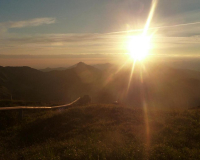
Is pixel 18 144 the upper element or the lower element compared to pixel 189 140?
lower

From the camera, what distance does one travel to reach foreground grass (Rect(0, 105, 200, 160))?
6309 mm

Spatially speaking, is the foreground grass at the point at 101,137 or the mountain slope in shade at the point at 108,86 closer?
the foreground grass at the point at 101,137

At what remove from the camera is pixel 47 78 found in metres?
109

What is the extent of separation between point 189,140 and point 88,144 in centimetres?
457

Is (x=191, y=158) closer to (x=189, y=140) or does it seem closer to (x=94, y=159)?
(x=189, y=140)

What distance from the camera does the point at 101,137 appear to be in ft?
27.4

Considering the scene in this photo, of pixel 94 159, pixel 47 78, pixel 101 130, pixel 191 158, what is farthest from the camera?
pixel 47 78

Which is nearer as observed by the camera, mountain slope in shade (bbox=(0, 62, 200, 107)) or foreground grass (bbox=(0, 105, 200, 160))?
foreground grass (bbox=(0, 105, 200, 160))

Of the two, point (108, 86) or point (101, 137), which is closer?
point (101, 137)

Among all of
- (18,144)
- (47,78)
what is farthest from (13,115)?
(47,78)

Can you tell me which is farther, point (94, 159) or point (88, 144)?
point (88, 144)

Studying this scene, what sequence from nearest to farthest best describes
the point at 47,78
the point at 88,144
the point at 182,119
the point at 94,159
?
the point at 94,159 → the point at 88,144 → the point at 182,119 → the point at 47,78

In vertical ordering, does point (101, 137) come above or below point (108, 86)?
below

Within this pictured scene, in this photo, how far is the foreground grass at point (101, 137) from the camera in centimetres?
631
